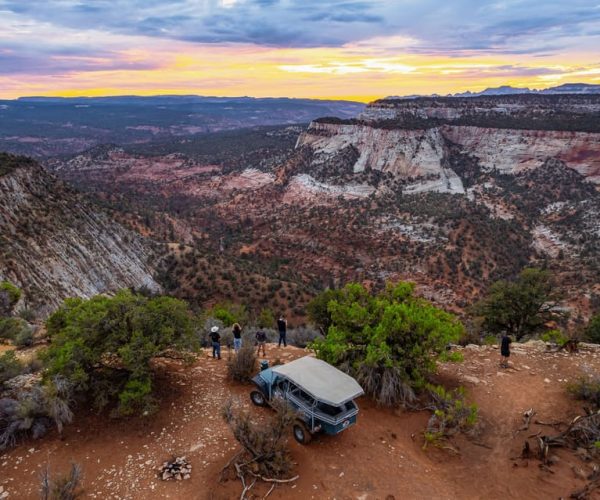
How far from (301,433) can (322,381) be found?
1125 millimetres

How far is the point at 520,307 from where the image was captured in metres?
18.6

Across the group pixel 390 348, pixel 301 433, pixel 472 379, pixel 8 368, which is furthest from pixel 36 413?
pixel 472 379

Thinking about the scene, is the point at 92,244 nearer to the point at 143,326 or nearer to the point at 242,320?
the point at 242,320

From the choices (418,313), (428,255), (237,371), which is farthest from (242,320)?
(428,255)

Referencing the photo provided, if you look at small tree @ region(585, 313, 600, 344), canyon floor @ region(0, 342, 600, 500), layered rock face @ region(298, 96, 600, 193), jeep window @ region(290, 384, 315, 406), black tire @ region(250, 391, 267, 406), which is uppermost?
layered rock face @ region(298, 96, 600, 193)

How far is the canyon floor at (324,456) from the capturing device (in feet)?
25.2

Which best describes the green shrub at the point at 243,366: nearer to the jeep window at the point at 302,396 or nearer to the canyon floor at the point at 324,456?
the canyon floor at the point at 324,456

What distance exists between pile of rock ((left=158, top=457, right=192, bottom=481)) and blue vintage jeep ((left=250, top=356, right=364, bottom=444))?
2.14m

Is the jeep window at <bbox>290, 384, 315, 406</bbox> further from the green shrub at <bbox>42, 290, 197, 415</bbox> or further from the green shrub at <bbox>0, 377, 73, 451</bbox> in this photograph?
the green shrub at <bbox>0, 377, 73, 451</bbox>

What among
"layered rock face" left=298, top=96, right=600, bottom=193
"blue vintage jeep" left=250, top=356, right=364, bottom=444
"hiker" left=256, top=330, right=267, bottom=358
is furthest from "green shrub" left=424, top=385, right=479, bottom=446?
"layered rock face" left=298, top=96, right=600, bottom=193

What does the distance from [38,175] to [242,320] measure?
2122 cm

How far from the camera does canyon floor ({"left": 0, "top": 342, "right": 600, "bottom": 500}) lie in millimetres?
7691

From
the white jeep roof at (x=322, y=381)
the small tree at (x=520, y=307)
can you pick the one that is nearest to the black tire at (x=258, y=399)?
the white jeep roof at (x=322, y=381)

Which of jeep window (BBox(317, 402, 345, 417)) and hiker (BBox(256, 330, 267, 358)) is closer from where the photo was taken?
jeep window (BBox(317, 402, 345, 417))
